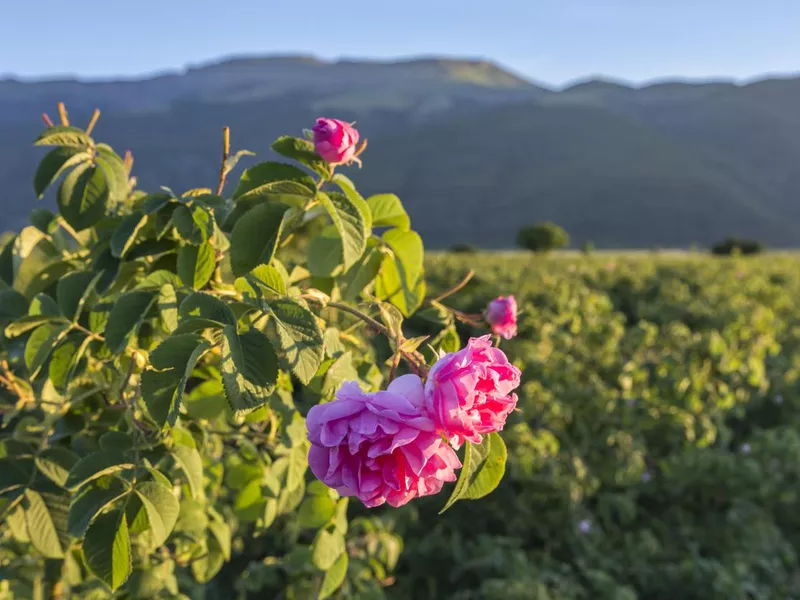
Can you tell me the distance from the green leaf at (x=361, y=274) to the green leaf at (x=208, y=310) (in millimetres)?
296

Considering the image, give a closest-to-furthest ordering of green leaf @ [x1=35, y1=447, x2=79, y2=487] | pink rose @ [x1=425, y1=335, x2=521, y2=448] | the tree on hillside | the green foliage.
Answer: pink rose @ [x1=425, y1=335, x2=521, y2=448] → green leaf @ [x1=35, y1=447, x2=79, y2=487] → the green foliage → the tree on hillside

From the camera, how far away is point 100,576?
92 centimetres

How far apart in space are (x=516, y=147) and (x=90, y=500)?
247ft

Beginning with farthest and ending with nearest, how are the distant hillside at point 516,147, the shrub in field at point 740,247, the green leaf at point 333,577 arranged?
the distant hillside at point 516,147 → the shrub in field at point 740,247 → the green leaf at point 333,577

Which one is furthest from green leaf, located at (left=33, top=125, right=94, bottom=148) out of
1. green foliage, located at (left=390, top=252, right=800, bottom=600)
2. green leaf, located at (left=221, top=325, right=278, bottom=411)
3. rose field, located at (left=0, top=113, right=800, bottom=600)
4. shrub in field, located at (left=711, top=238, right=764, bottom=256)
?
shrub in field, located at (left=711, top=238, right=764, bottom=256)

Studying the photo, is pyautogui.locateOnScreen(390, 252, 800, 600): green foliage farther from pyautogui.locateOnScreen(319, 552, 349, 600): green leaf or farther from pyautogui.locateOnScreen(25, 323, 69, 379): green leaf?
pyautogui.locateOnScreen(25, 323, 69, 379): green leaf

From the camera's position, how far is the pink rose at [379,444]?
0.62 metres

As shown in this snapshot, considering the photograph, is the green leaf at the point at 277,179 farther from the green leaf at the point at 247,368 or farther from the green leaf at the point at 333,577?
the green leaf at the point at 333,577

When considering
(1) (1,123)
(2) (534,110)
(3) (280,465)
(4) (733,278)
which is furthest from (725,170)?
(1) (1,123)

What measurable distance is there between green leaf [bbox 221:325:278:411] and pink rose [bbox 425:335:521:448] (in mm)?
202

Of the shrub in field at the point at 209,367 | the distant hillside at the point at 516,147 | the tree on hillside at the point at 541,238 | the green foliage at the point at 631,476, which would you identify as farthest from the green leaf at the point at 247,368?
the distant hillside at the point at 516,147

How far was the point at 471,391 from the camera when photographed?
2.00 ft

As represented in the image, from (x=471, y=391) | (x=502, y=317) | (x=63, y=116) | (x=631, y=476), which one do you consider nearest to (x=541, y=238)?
(x=631, y=476)

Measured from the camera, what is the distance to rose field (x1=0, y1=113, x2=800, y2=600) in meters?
0.73
